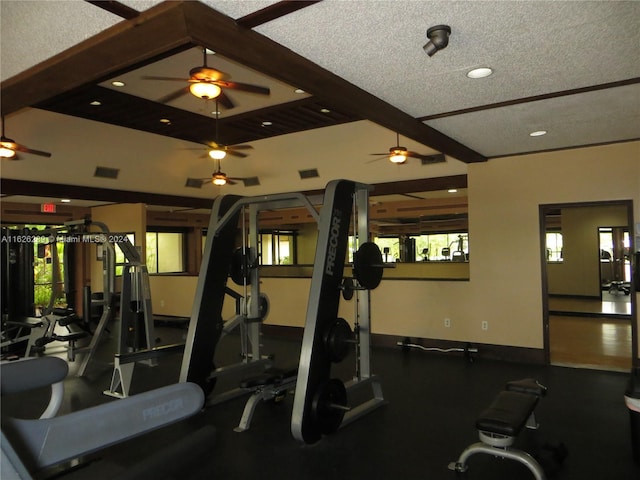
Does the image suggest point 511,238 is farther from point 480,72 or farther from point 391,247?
point 391,247

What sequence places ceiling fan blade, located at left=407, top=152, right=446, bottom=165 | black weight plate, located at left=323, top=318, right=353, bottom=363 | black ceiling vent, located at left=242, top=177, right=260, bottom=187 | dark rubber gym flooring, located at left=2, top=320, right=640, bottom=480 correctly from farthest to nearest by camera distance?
black ceiling vent, located at left=242, top=177, right=260, bottom=187
ceiling fan blade, located at left=407, top=152, right=446, bottom=165
black weight plate, located at left=323, top=318, right=353, bottom=363
dark rubber gym flooring, located at left=2, top=320, right=640, bottom=480

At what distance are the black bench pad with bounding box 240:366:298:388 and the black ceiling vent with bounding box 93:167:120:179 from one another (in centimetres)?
561

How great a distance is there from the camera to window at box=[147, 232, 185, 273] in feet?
39.4

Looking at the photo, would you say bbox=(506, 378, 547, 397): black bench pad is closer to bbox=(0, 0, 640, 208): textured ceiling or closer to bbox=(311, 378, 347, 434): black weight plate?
bbox=(311, 378, 347, 434): black weight plate

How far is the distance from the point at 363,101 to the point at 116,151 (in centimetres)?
550

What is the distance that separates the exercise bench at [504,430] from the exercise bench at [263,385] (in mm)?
1495

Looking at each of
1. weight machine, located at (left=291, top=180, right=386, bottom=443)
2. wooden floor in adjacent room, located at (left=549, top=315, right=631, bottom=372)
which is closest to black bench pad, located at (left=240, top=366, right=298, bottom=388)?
weight machine, located at (left=291, top=180, right=386, bottom=443)

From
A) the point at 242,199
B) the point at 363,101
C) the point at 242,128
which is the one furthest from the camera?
the point at 242,128

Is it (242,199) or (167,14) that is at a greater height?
(167,14)

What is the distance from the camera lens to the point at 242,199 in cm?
427

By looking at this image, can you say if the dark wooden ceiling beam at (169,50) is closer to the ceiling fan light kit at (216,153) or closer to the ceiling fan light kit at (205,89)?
the ceiling fan light kit at (205,89)

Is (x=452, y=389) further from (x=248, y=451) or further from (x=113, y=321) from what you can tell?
(x=113, y=321)

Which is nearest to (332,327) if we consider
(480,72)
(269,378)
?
(269,378)

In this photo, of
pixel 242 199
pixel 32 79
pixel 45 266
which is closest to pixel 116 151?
pixel 45 266
